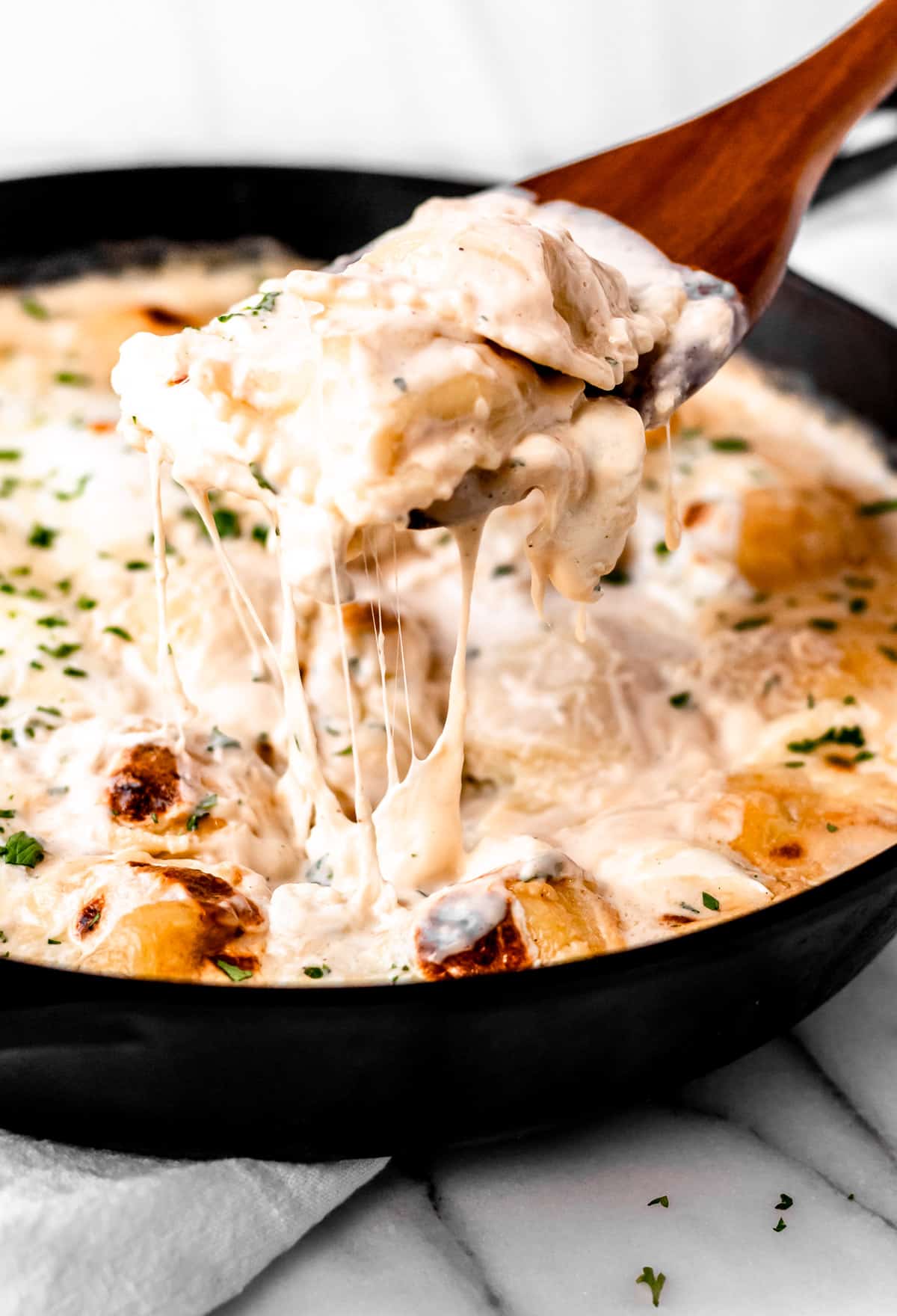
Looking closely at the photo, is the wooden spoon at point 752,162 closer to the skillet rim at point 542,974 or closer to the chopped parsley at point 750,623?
the chopped parsley at point 750,623

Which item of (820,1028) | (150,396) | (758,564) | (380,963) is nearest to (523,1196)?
(380,963)

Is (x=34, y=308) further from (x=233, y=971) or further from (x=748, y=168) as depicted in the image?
(x=233, y=971)

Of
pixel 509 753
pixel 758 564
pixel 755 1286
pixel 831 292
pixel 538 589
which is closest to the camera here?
pixel 755 1286

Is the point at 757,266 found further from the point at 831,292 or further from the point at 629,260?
the point at 831,292

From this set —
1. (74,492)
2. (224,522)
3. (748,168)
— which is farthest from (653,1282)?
(74,492)

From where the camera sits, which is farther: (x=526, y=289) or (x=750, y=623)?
(x=750, y=623)
